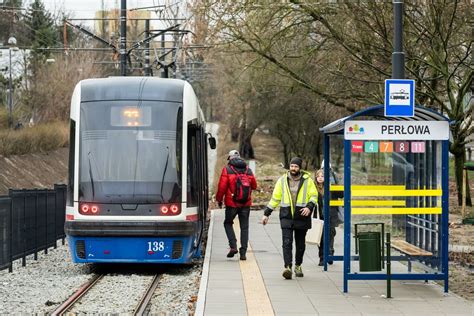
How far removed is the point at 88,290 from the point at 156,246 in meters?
1.97

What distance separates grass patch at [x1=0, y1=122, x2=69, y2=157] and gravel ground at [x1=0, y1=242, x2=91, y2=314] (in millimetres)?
28488

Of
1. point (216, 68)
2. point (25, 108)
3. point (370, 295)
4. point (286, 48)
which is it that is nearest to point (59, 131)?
point (25, 108)

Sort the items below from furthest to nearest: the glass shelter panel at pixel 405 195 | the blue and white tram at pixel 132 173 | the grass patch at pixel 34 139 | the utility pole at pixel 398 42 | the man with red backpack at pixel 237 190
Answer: the grass patch at pixel 34 139, the man with red backpack at pixel 237 190, the blue and white tram at pixel 132 173, the utility pole at pixel 398 42, the glass shelter panel at pixel 405 195

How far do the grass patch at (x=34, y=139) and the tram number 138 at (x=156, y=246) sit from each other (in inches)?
1273

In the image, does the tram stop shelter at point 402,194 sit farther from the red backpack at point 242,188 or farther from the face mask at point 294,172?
the red backpack at point 242,188

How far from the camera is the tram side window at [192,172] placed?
1598 centimetres

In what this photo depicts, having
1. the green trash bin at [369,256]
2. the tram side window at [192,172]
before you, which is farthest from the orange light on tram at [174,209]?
the green trash bin at [369,256]

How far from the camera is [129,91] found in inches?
644

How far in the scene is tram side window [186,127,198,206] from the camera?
16.0 m

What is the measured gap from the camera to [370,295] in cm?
1263

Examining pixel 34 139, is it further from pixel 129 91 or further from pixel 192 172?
pixel 192 172

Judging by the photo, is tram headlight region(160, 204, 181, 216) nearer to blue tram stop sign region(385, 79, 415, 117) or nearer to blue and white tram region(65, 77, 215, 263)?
blue and white tram region(65, 77, 215, 263)

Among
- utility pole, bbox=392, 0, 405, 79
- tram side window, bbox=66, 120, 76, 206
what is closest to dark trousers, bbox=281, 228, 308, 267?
utility pole, bbox=392, 0, 405, 79

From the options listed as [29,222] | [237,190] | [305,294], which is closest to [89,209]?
[237,190]
